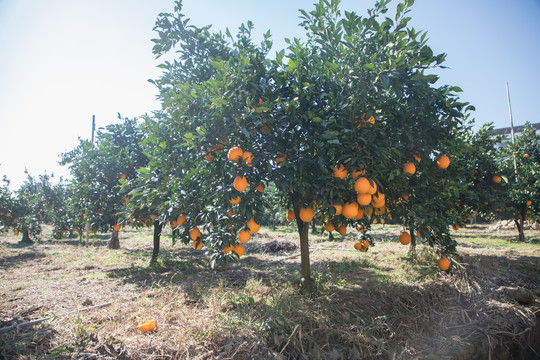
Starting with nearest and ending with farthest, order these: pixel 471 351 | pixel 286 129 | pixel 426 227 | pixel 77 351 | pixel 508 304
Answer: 1. pixel 77 351
2. pixel 286 129
3. pixel 471 351
4. pixel 426 227
5. pixel 508 304

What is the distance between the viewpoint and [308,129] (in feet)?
9.41

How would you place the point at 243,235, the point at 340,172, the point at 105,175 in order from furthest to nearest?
the point at 105,175 → the point at 243,235 → the point at 340,172

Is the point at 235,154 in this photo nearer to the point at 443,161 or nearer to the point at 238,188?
the point at 238,188

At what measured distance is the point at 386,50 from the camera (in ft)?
8.83

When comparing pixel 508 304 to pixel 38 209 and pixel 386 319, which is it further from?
pixel 38 209

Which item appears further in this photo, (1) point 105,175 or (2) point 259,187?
(1) point 105,175

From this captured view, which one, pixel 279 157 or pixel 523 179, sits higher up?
pixel 523 179

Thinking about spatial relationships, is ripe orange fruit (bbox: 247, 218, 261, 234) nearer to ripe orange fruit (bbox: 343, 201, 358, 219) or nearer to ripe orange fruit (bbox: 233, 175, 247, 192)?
ripe orange fruit (bbox: 233, 175, 247, 192)

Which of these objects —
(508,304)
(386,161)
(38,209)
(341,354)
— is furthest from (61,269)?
(38,209)

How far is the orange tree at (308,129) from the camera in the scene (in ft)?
8.60

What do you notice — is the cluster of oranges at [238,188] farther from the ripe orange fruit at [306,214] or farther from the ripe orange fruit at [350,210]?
the ripe orange fruit at [350,210]

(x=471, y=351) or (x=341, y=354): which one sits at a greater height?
(x=341, y=354)

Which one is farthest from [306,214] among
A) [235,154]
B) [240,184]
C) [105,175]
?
[105,175]

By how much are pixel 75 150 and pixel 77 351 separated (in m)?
6.66
